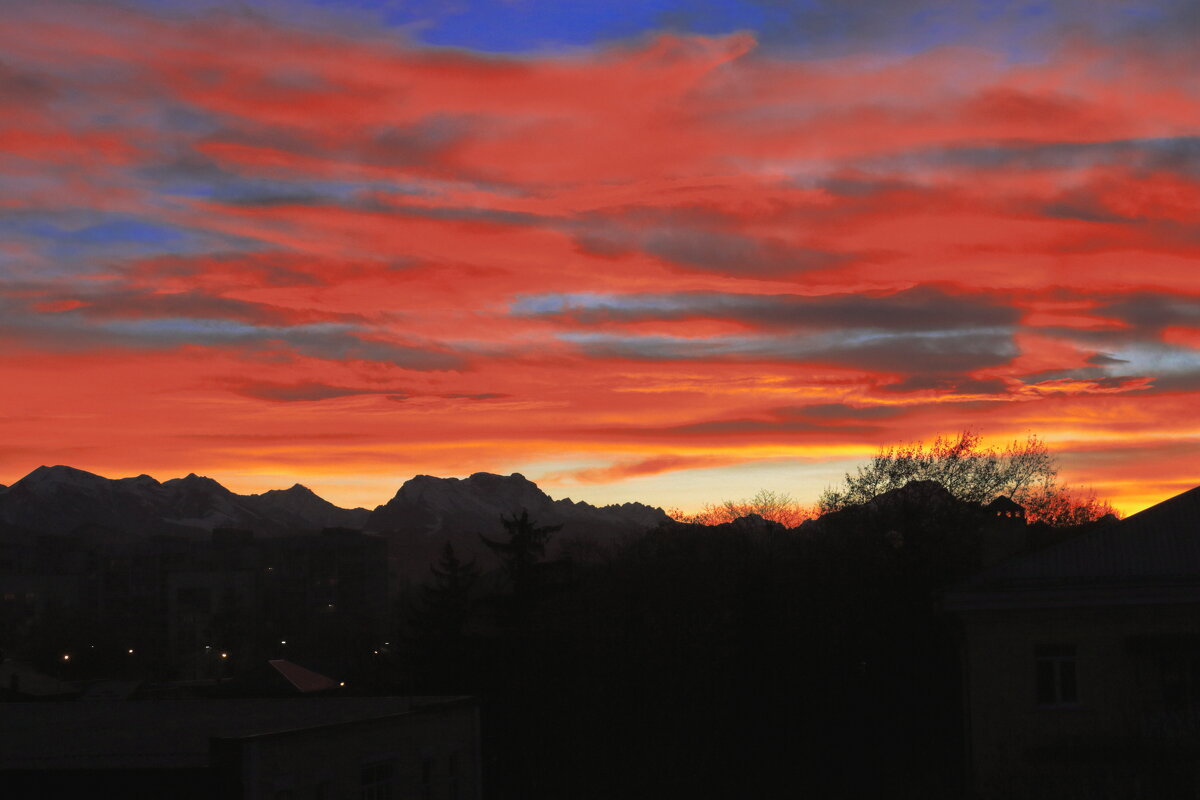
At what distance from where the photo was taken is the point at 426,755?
29734 mm

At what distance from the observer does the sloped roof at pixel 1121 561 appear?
26734 millimetres

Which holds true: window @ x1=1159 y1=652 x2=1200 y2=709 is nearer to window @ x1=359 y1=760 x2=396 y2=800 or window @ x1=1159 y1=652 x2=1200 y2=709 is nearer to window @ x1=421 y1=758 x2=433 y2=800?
window @ x1=421 y1=758 x2=433 y2=800

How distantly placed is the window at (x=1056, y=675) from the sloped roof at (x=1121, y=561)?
150 centimetres

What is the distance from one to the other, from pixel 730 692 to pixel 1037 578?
22923 millimetres

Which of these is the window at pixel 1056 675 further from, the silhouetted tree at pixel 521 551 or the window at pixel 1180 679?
the silhouetted tree at pixel 521 551

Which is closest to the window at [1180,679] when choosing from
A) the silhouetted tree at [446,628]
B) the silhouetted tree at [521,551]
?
the silhouetted tree at [521,551]

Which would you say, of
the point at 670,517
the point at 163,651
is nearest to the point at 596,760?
the point at 670,517

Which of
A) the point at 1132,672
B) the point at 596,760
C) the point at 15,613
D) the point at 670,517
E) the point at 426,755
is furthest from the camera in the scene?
the point at 15,613

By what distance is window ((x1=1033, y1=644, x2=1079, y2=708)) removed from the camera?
26984mm

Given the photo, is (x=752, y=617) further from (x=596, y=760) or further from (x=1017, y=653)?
(x=1017, y=653)

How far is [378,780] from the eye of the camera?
2755 centimetres

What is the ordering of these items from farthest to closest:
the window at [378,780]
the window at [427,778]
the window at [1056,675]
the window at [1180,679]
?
the window at [427,778] < the window at [1056,675] < the window at [378,780] < the window at [1180,679]

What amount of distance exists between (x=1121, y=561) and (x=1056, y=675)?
3080 millimetres

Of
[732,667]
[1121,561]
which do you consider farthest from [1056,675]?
[732,667]
